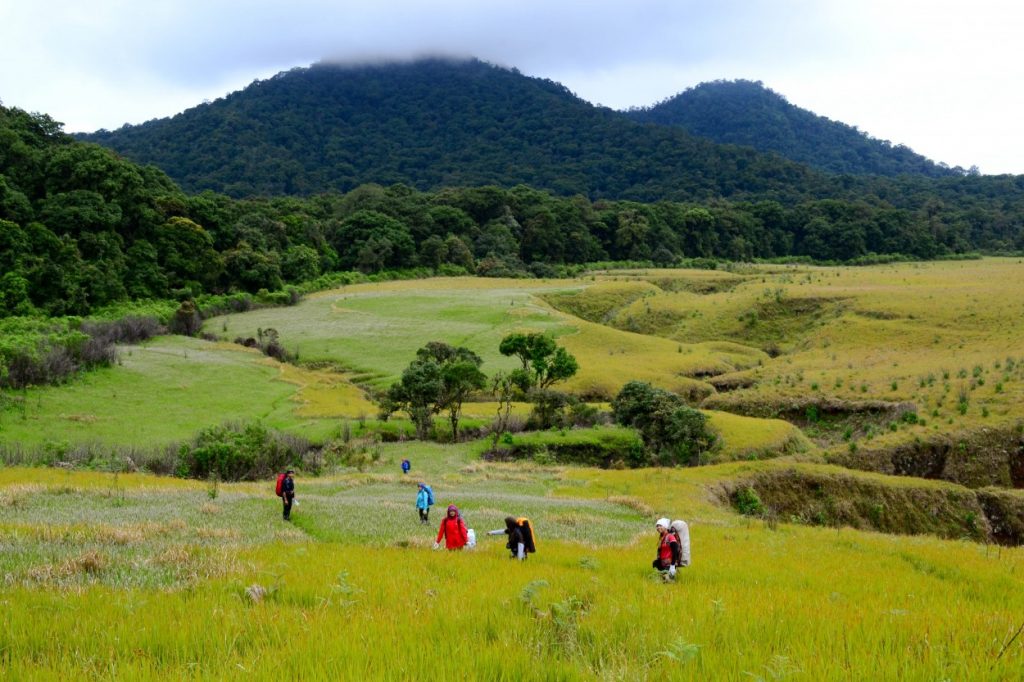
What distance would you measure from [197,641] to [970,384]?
47.9 metres

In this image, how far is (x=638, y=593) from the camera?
325 inches

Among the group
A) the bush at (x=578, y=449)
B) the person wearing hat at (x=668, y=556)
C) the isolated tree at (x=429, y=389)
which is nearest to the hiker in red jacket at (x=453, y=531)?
the person wearing hat at (x=668, y=556)

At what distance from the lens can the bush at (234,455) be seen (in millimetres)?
35062

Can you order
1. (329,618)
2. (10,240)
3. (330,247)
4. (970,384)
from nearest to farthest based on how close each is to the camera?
(329,618)
(970,384)
(10,240)
(330,247)

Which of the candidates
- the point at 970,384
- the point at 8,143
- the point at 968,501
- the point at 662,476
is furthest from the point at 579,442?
the point at 8,143

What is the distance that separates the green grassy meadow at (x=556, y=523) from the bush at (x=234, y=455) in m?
3.73

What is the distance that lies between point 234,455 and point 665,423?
2585 cm

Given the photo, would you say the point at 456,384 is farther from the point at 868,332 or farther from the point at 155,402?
the point at 868,332

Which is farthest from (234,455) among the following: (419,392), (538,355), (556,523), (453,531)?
(453,531)

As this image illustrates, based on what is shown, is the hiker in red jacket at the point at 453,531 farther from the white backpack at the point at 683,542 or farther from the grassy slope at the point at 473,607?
the white backpack at the point at 683,542

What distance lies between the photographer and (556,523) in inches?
792

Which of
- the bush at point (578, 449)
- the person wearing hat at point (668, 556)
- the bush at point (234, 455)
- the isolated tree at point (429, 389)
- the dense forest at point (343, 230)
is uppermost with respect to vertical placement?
the dense forest at point (343, 230)

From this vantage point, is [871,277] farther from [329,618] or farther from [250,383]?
[329,618]

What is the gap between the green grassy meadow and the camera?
16.2 ft
